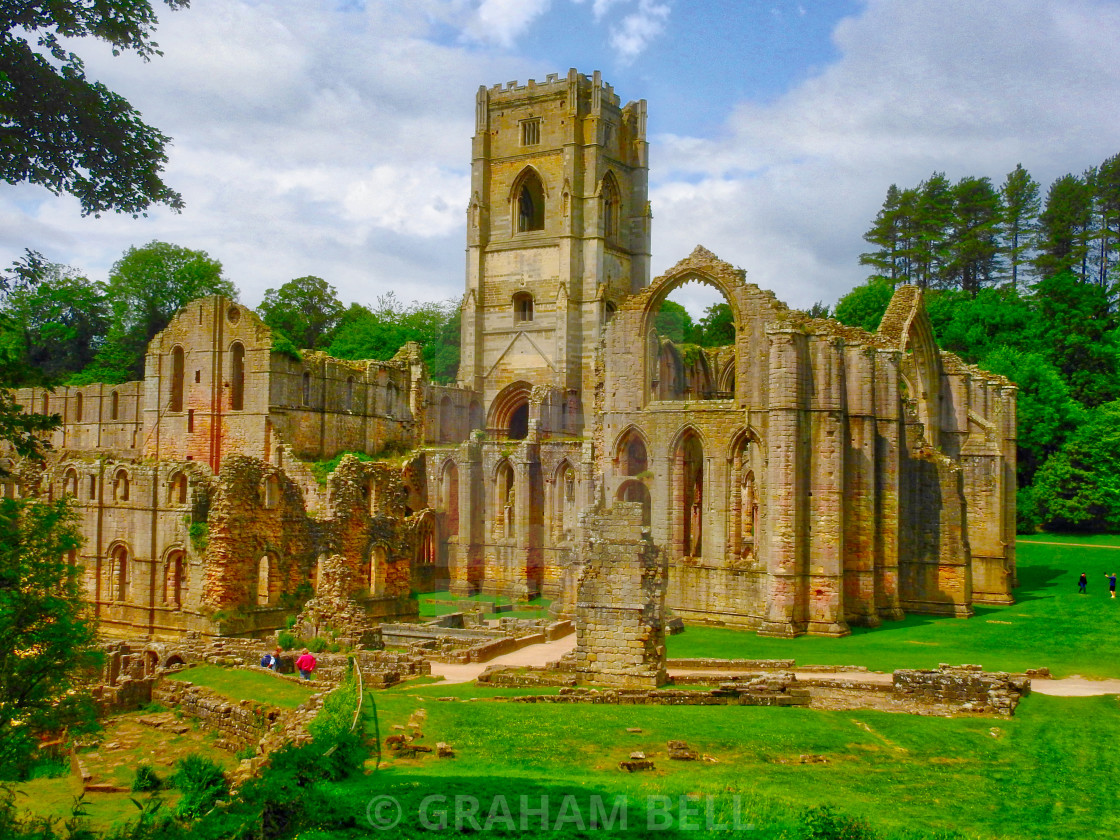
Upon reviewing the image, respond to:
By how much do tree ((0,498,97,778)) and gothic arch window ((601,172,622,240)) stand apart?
4278 centimetres

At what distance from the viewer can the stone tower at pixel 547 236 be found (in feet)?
163

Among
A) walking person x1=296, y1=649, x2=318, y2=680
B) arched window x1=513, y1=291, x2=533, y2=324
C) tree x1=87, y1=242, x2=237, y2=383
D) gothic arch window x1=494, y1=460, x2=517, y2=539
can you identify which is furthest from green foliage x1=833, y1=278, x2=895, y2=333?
walking person x1=296, y1=649, x2=318, y2=680

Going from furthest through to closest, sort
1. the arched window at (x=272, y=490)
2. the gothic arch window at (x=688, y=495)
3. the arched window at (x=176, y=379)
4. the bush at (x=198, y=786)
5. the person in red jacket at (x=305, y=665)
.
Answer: the arched window at (x=176, y=379) < the gothic arch window at (x=688, y=495) < the arched window at (x=272, y=490) < the person in red jacket at (x=305, y=665) < the bush at (x=198, y=786)

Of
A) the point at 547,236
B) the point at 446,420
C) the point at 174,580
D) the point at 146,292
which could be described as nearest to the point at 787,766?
the point at 174,580

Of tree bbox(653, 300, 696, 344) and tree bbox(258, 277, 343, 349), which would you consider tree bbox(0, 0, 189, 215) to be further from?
tree bbox(258, 277, 343, 349)

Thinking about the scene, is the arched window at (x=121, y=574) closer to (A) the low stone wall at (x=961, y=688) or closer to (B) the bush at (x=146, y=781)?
(B) the bush at (x=146, y=781)

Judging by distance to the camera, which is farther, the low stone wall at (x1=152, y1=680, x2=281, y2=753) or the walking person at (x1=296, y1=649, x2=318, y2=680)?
the walking person at (x1=296, y1=649, x2=318, y2=680)

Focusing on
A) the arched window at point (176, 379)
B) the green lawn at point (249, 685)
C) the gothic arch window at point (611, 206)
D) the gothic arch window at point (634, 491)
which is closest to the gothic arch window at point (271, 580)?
the green lawn at point (249, 685)

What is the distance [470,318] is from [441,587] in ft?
56.5

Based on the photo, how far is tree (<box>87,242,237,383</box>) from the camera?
177ft

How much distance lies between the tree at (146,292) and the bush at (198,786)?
4390 centimetres

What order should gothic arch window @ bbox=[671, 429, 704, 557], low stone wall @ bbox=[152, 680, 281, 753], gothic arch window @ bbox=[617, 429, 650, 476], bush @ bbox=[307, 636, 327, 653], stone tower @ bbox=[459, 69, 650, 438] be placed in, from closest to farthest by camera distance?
low stone wall @ bbox=[152, 680, 281, 753]
bush @ bbox=[307, 636, 327, 653]
gothic arch window @ bbox=[671, 429, 704, 557]
gothic arch window @ bbox=[617, 429, 650, 476]
stone tower @ bbox=[459, 69, 650, 438]

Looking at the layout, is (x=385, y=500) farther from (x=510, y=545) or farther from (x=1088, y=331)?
(x=1088, y=331)

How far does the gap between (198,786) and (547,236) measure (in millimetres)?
41062
